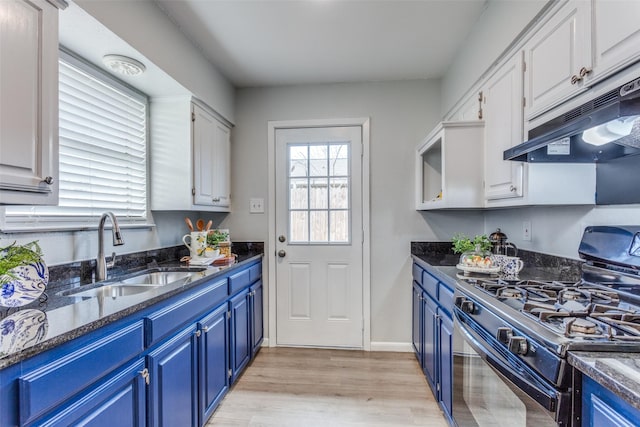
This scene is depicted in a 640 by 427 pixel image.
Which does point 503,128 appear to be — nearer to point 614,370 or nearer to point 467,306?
point 467,306

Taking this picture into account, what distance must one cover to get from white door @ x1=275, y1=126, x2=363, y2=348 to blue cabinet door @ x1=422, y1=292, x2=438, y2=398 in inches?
28.5

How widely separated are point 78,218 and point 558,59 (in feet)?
7.71

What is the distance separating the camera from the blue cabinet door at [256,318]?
258cm

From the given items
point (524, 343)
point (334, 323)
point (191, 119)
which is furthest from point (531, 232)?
point (191, 119)

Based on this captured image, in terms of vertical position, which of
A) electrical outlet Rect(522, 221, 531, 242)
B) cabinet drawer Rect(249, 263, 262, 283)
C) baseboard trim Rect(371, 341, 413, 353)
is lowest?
baseboard trim Rect(371, 341, 413, 353)

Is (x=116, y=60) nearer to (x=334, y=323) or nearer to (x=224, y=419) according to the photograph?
(x=224, y=419)

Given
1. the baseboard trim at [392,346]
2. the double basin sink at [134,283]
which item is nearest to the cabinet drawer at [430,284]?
the baseboard trim at [392,346]

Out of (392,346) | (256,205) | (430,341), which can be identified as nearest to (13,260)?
(256,205)

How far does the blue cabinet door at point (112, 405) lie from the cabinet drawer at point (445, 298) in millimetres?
1447

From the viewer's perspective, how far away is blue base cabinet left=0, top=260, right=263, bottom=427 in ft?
2.68

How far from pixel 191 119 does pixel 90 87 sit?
0.61 metres

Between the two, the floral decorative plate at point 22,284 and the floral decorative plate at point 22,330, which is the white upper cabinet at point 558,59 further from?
the floral decorative plate at point 22,284

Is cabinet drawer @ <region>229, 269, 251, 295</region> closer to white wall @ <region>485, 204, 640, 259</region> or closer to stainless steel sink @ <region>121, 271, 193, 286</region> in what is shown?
stainless steel sink @ <region>121, 271, 193, 286</region>

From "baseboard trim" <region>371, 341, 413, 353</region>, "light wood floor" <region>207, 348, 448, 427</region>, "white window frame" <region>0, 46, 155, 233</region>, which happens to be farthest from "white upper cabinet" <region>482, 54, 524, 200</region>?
"white window frame" <region>0, 46, 155, 233</region>
